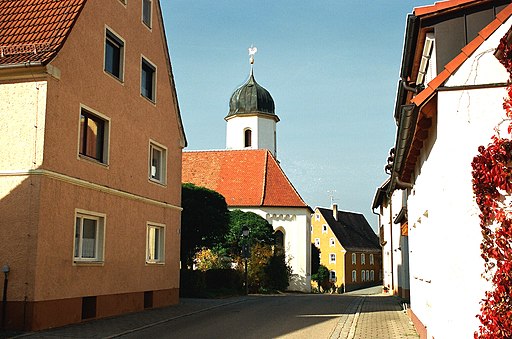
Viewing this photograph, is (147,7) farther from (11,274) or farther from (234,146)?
(234,146)

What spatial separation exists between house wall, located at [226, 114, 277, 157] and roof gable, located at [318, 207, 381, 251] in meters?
20.5

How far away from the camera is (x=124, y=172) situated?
60.8ft

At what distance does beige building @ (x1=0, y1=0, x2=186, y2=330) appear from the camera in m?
14.0

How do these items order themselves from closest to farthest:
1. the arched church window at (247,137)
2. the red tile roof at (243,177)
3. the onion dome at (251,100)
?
1. the red tile roof at (243,177)
2. the arched church window at (247,137)
3. the onion dome at (251,100)

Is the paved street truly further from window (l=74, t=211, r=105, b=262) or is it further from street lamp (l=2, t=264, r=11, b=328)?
window (l=74, t=211, r=105, b=262)

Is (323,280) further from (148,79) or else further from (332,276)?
(148,79)

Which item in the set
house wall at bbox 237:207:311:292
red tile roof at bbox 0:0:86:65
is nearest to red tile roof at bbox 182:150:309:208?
house wall at bbox 237:207:311:292

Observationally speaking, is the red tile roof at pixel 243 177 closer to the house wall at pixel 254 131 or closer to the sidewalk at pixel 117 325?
the house wall at pixel 254 131

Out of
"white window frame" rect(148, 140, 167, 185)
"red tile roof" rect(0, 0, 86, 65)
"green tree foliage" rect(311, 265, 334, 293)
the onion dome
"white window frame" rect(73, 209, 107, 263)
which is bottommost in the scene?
"green tree foliage" rect(311, 265, 334, 293)

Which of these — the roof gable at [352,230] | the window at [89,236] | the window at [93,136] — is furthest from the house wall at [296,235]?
the window at [89,236]

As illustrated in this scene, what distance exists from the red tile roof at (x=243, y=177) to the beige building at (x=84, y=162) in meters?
29.9

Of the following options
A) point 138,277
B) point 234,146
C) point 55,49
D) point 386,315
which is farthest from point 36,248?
point 234,146

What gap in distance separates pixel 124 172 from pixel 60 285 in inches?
184

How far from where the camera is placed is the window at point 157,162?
2102 cm
